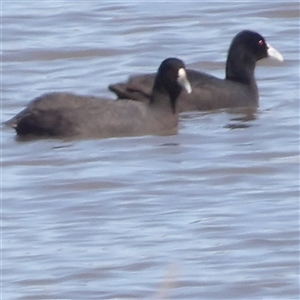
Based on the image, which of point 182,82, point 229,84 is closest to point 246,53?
point 229,84

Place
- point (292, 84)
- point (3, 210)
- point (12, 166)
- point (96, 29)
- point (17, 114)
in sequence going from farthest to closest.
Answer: point (96, 29)
point (292, 84)
point (17, 114)
point (12, 166)
point (3, 210)

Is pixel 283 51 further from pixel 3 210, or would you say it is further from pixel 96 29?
pixel 3 210

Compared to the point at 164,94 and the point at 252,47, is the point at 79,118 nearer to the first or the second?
the point at 164,94

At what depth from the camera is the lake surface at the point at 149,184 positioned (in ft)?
28.3

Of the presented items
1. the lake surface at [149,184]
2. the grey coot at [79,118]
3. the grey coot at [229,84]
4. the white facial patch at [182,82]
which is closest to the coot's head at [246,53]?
the grey coot at [229,84]

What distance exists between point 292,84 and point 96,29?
3.56 m

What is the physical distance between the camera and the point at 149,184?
35.7 feet

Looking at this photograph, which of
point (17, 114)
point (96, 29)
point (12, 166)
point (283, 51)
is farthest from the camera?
point (96, 29)

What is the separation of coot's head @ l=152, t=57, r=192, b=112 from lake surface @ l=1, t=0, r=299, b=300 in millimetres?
352

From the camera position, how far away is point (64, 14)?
59.3ft

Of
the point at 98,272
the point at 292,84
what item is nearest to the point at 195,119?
the point at 292,84

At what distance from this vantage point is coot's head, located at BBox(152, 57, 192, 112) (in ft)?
43.4

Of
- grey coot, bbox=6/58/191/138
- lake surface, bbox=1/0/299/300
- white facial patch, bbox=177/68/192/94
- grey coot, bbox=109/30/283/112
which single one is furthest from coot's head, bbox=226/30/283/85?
grey coot, bbox=6/58/191/138

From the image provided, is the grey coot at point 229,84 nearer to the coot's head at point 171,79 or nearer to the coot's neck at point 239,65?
the coot's neck at point 239,65
